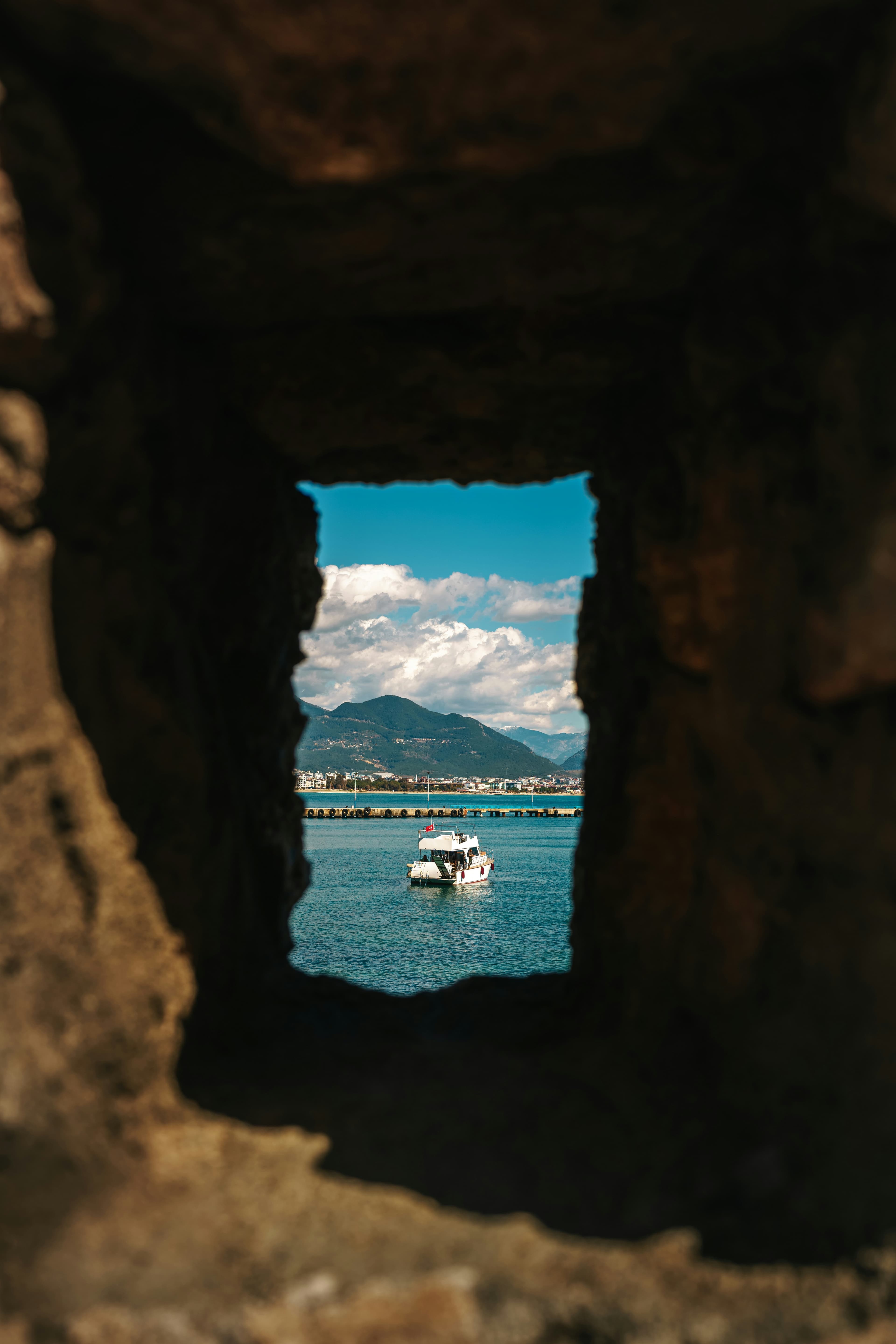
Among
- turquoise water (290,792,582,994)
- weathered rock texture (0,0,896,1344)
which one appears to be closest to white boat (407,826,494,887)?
turquoise water (290,792,582,994)

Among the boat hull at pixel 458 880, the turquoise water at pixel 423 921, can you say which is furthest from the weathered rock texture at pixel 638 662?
the boat hull at pixel 458 880

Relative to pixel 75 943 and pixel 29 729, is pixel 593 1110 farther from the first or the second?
pixel 29 729

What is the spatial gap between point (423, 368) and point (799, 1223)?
19.1 feet

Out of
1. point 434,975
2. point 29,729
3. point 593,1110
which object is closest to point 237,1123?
point 593,1110

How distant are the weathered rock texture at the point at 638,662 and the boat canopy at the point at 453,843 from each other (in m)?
38.5

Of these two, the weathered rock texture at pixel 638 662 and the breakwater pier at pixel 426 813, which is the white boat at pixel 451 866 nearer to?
the weathered rock texture at pixel 638 662

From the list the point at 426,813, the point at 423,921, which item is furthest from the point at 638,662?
the point at 426,813

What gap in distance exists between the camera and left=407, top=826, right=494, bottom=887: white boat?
4244 cm

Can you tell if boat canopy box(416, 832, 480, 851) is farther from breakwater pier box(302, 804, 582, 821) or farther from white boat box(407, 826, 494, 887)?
breakwater pier box(302, 804, 582, 821)

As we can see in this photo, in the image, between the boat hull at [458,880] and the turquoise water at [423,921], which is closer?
the turquoise water at [423,921]

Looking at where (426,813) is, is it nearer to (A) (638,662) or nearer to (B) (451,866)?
(B) (451,866)

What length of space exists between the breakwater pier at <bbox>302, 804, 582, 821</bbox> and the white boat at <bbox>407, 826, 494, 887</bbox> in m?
63.7

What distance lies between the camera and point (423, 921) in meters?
33.8

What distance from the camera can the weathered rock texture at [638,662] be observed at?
3527mm
